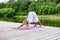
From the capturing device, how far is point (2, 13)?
2408cm

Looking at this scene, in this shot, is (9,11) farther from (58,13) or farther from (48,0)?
(58,13)

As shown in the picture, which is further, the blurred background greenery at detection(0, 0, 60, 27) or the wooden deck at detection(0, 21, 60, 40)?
the blurred background greenery at detection(0, 0, 60, 27)

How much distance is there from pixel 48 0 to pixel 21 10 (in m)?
3.89

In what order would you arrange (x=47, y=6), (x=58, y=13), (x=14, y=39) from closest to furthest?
(x=14, y=39) < (x=58, y=13) < (x=47, y=6)

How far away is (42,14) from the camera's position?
2075cm

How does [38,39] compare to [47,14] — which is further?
[47,14]

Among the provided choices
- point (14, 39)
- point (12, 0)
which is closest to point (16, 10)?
point (12, 0)

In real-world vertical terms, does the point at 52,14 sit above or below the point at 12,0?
below

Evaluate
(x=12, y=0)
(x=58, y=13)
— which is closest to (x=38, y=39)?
(x=58, y=13)

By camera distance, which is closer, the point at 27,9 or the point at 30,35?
the point at 30,35

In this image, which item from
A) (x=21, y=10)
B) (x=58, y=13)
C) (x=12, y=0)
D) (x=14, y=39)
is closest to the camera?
(x=14, y=39)

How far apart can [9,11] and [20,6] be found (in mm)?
1733

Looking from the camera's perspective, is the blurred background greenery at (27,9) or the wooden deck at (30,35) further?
the blurred background greenery at (27,9)

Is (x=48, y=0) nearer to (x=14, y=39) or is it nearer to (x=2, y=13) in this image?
(x=2, y=13)
